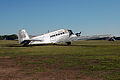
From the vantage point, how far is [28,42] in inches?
1887

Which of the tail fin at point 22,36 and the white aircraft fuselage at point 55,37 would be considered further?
the white aircraft fuselage at point 55,37

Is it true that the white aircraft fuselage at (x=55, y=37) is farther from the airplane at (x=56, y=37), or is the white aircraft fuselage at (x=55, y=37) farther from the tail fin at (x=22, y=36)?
the tail fin at (x=22, y=36)

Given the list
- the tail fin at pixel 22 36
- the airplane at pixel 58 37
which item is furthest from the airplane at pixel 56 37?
the tail fin at pixel 22 36

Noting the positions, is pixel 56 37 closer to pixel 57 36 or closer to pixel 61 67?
pixel 57 36

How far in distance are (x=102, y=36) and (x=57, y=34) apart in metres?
13.9

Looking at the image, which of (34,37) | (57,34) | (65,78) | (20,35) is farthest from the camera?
(57,34)

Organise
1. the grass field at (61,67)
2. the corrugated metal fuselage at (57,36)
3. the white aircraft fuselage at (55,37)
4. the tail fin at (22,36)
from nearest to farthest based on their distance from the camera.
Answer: the grass field at (61,67)
the tail fin at (22,36)
the white aircraft fuselage at (55,37)
the corrugated metal fuselage at (57,36)

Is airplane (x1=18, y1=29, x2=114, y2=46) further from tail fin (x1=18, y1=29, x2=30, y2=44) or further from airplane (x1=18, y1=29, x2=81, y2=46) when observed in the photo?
tail fin (x1=18, y1=29, x2=30, y2=44)

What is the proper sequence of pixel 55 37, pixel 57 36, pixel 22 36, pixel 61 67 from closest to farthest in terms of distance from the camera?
1. pixel 61 67
2. pixel 22 36
3. pixel 55 37
4. pixel 57 36

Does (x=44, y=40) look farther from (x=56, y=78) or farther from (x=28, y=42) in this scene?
(x=56, y=78)

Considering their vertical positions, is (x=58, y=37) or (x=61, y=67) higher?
(x=58, y=37)

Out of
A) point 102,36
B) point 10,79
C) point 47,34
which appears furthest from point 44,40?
point 10,79

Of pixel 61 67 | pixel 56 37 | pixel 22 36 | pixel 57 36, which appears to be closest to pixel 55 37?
pixel 56 37

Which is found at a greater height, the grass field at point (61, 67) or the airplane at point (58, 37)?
the airplane at point (58, 37)
